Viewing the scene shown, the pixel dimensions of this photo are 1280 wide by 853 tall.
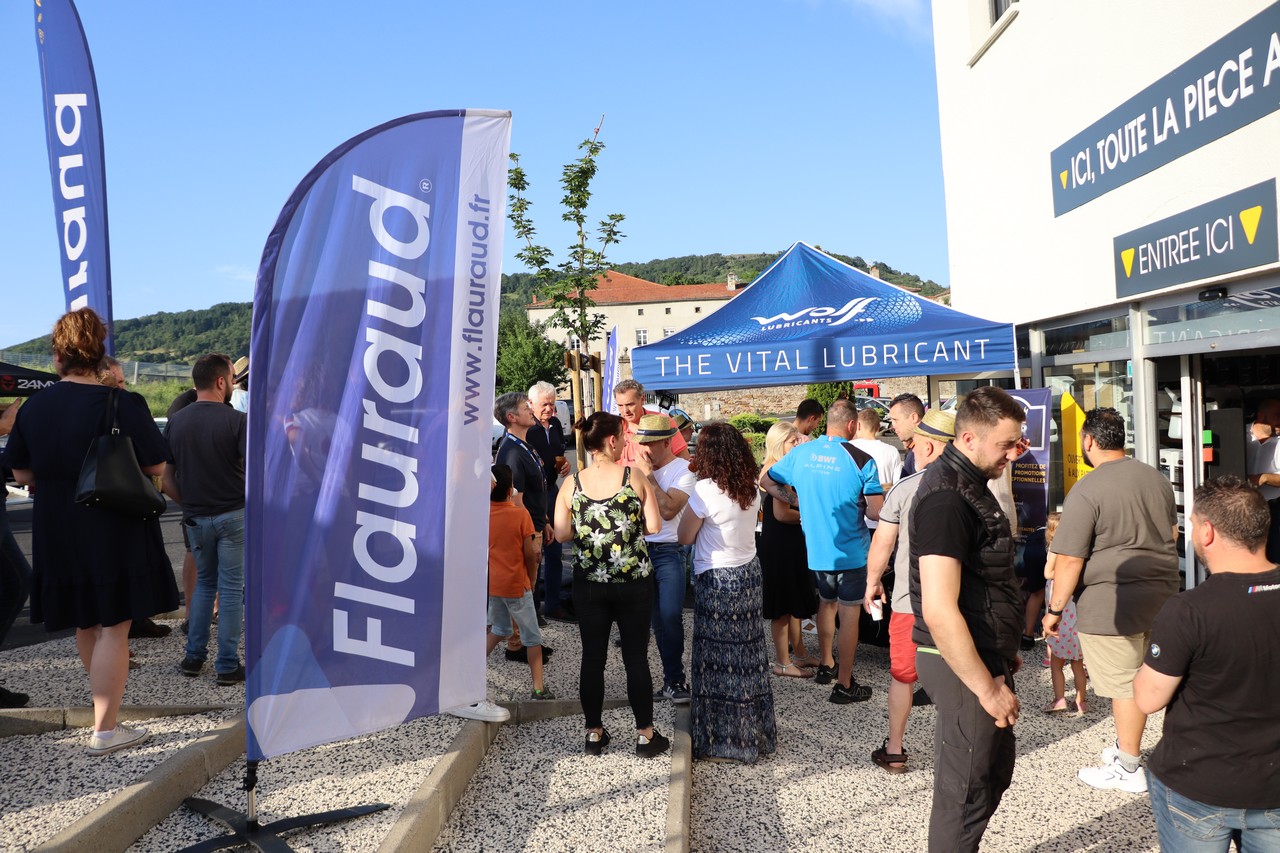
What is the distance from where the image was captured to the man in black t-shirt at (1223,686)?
2.35 metres

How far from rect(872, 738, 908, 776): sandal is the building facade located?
3194 mm

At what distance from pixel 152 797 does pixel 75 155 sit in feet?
13.0

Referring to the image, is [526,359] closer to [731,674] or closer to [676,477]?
[676,477]

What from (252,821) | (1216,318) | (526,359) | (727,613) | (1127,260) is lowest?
(252,821)

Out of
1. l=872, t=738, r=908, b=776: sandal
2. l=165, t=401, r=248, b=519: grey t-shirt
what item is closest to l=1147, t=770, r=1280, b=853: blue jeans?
l=872, t=738, r=908, b=776: sandal

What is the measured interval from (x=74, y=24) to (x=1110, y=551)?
6619 millimetres

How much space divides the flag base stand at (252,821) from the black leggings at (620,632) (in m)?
1.17

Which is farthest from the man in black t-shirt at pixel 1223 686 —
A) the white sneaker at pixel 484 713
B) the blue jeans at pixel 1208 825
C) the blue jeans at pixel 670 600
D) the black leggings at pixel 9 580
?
the black leggings at pixel 9 580

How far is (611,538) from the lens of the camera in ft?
13.9

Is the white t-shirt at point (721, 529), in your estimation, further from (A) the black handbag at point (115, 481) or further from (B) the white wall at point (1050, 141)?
(B) the white wall at point (1050, 141)

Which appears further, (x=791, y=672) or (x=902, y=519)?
(x=791, y=672)

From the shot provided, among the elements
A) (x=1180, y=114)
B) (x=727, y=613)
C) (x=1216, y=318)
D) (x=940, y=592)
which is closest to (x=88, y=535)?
(x=727, y=613)

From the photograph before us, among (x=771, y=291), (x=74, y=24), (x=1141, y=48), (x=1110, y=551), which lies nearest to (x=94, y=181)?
(x=74, y=24)

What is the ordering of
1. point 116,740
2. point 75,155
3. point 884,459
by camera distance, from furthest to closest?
point 884,459
point 75,155
point 116,740
